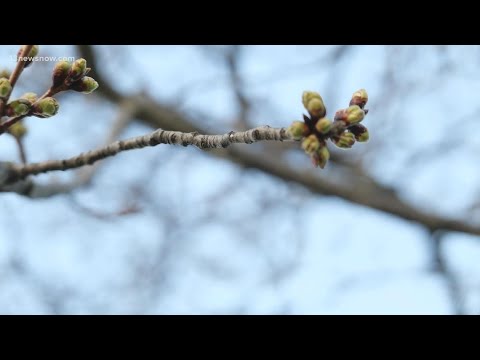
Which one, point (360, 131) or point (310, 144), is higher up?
point (360, 131)

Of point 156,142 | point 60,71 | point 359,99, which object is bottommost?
point 359,99

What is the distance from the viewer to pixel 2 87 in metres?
1.46

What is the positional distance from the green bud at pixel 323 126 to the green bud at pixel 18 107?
892 mm

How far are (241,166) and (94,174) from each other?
367cm

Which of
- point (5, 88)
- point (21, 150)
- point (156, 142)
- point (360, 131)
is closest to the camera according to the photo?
point (360, 131)

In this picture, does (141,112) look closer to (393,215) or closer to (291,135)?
(393,215)

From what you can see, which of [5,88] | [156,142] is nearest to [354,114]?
[156,142]

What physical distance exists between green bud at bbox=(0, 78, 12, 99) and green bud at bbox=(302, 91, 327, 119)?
2.82 ft

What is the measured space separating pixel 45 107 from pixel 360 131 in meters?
0.92

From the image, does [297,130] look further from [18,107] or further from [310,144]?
[18,107]

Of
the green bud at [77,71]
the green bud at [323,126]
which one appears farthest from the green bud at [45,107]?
the green bud at [323,126]

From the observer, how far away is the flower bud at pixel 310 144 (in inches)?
45.7

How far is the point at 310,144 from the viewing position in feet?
3.81

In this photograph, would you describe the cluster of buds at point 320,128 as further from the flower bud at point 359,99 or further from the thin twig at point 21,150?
the thin twig at point 21,150
